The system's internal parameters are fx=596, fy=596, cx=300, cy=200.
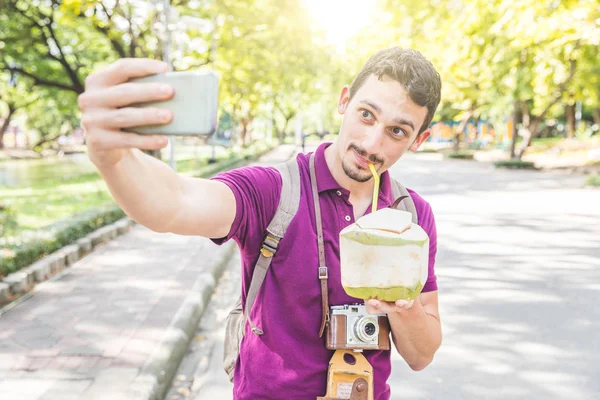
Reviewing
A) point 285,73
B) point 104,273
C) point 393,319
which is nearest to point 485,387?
point 393,319

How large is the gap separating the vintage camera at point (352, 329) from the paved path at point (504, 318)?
8.30 feet

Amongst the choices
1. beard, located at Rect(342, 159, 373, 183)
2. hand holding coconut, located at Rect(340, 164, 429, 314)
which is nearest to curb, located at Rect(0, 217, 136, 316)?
beard, located at Rect(342, 159, 373, 183)

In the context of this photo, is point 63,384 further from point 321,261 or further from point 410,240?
point 410,240

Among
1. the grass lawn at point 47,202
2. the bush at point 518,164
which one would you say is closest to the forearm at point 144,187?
the grass lawn at point 47,202

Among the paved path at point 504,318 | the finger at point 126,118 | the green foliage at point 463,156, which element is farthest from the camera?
the green foliage at point 463,156

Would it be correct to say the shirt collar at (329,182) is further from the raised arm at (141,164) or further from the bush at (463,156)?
the bush at (463,156)

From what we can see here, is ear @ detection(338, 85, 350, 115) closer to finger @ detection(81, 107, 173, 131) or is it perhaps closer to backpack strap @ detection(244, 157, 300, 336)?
backpack strap @ detection(244, 157, 300, 336)

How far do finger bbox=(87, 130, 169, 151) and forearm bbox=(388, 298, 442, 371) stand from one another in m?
1.02

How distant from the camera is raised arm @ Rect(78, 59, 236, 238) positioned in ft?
3.34

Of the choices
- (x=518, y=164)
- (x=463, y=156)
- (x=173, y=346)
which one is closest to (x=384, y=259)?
(x=173, y=346)

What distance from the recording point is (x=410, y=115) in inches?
73.2

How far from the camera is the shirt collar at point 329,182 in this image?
1.88 meters

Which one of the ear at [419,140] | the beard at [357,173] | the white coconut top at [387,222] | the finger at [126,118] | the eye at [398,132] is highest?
the finger at [126,118]

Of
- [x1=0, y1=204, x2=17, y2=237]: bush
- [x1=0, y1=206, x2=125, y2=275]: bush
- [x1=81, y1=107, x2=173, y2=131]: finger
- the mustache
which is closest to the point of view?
[x1=81, y1=107, x2=173, y2=131]: finger
